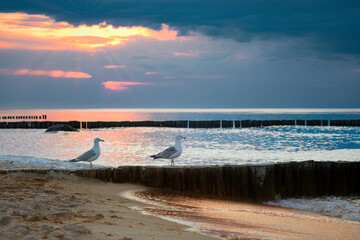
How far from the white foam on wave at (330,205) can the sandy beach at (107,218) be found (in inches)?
21.6

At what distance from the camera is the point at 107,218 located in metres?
6.13

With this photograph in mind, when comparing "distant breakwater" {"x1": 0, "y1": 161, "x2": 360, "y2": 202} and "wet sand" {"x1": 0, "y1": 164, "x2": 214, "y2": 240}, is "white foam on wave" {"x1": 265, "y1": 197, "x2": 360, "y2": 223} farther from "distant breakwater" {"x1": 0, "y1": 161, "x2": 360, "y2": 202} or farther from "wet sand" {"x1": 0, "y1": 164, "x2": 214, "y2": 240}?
"wet sand" {"x1": 0, "y1": 164, "x2": 214, "y2": 240}

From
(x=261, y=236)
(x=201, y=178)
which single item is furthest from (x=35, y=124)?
(x=261, y=236)

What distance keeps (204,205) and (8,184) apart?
411cm

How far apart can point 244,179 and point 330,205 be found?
217 centimetres

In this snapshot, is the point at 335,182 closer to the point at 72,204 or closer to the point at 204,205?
the point at 204,205

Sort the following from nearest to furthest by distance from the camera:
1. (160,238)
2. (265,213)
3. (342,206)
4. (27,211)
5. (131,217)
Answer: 1. (160,238)
2. (27,211)
3. (131,217)
4. (265,213)
5. (342,206)

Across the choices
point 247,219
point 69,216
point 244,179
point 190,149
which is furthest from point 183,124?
point 69,216

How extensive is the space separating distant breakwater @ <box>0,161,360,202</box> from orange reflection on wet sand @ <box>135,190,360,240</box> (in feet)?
1.68

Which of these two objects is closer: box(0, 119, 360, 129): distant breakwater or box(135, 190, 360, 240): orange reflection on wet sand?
box(135, 190, 360, 240): orange reflection on wet sand

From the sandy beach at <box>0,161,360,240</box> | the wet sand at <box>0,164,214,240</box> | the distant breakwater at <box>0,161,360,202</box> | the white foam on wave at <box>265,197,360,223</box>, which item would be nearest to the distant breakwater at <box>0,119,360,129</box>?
the distant breakwater at <box>0,161,360,202</box>

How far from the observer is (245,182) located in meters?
10.3

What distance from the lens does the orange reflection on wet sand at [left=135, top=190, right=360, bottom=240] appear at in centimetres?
636

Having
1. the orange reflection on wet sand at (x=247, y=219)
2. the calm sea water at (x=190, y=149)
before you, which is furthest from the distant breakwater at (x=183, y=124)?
the orange reflection on wet sand at (x=247, y=219)
